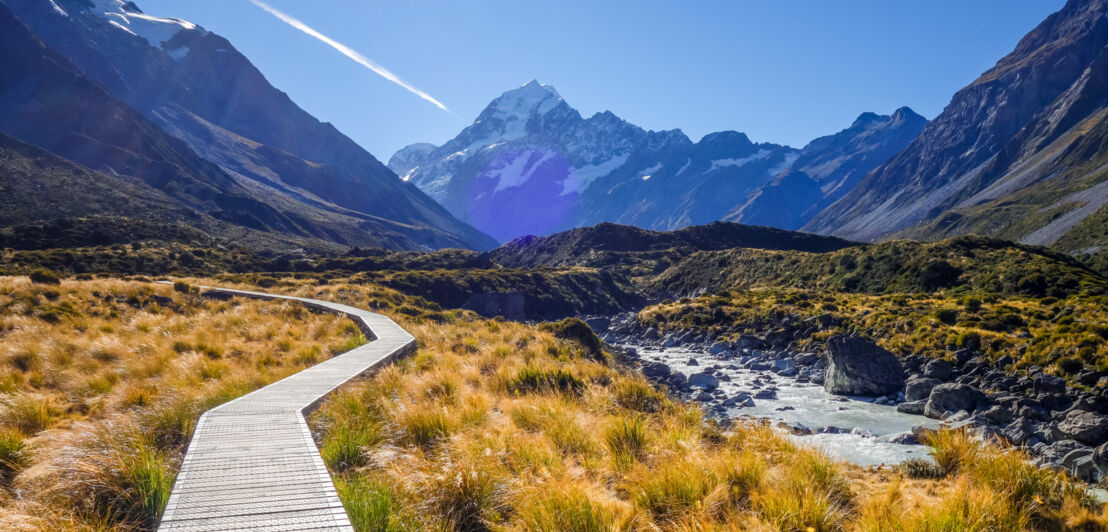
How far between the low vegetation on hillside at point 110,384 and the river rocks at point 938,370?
2011 centimetres

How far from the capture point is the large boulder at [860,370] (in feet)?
55.2

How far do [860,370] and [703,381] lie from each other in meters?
5.55

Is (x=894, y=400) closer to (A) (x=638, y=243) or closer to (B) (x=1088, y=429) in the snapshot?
(B) (x=1088, y=429)

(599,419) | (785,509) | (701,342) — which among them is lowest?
(701,342)

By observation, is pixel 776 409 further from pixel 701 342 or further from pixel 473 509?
pixel 701 342

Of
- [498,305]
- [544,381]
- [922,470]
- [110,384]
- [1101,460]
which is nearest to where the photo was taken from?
[922,470]

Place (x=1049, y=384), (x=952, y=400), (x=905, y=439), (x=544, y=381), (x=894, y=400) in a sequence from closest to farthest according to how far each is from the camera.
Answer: (x=544, y=381) → (x=905, y=439) → (x=1049, y=384) → (x=952, y=400) → (x=894, y=400)

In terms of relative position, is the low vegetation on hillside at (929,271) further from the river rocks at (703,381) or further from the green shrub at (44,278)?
the green shrub at (44,278)

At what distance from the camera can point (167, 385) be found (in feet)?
26.2

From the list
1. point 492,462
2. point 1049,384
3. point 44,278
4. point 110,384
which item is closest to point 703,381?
point 1049,384

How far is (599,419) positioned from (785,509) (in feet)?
10.3

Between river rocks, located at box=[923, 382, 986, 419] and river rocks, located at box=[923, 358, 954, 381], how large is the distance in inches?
125

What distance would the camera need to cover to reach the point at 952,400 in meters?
13.8

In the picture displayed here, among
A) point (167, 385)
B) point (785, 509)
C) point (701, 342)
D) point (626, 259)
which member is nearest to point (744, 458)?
point (785, 509)
